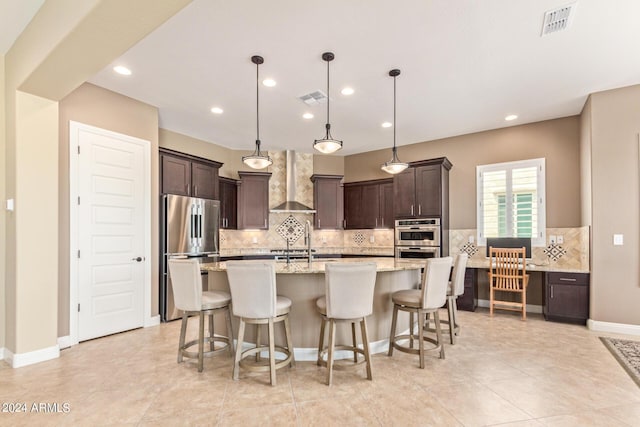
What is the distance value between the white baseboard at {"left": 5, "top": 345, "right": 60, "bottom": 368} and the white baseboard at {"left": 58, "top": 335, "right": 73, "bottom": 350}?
10.8 inches

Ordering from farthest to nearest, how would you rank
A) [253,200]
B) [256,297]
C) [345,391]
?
[253,200] → [256,297] → [345,391]

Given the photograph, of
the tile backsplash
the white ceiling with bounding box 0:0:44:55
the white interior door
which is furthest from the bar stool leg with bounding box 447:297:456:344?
the white ceiling with bounding box 0:0:44:55

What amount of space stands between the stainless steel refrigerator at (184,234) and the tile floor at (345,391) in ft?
3.85

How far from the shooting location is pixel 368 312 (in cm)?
290

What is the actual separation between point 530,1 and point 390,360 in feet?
10.9

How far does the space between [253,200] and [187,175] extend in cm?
178

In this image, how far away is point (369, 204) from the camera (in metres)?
7.20

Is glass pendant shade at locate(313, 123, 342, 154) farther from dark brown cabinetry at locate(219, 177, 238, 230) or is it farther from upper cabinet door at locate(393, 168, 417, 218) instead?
dark brown cabinetry at locate(219, 177, 238, 230)

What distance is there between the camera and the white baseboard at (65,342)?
3.67 meters

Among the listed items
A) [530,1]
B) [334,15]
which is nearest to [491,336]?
[530,1]

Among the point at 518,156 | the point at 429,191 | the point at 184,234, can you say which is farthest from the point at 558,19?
the point at 184,234

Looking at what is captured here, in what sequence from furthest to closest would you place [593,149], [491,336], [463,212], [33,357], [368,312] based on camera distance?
1. [463,212]
2. [593,149]
3. [491,336]
4. [33,357]
5. [368,312]

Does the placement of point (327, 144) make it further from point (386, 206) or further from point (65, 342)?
point (386, 206)

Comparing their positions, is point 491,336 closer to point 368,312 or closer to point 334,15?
point 368,312
